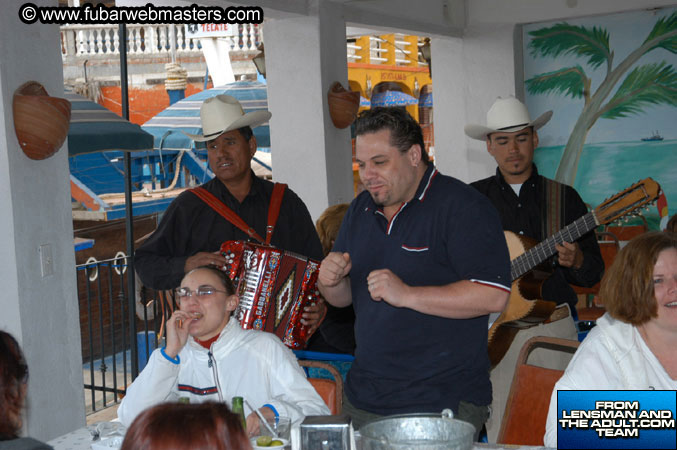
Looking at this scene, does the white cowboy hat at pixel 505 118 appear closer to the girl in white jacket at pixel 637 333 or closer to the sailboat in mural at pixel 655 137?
the girl in white jacket at pixel 637 333

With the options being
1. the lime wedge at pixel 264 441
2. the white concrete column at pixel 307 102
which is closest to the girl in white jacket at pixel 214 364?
the lime wedge at pixel 264 441

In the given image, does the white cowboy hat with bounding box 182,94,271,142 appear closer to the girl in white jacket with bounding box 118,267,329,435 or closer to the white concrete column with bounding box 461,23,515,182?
the girl in white jacket with bounding box 118,267,329,435

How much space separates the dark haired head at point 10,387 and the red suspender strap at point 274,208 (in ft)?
6.52

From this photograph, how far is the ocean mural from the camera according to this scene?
25.4ft

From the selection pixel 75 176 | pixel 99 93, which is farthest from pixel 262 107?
pixel 99 93

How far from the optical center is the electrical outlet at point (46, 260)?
376 cm

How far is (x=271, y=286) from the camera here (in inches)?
139

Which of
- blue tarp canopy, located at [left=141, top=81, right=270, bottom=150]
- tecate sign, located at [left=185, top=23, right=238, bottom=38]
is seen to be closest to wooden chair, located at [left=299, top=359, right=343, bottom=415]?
blue tarp canopy, located at [left=141, top=81, right=270, bottom=150]

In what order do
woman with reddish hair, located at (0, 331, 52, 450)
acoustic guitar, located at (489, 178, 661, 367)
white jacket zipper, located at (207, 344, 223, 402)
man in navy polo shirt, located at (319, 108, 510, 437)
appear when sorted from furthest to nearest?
acoustic guitar, located at (489, 178, 661, 367) → white jacket zipper, located at (207, 344, 223, 402) → man in navy polo shirt, located at (319, 108, 510, 437) → woman with reddish hair, located at (0, 331, 52, 450)

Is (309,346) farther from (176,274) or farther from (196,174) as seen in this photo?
(196,174)

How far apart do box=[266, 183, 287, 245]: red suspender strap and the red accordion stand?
0.23 m

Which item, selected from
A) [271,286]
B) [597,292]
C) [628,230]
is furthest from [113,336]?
[628,230]

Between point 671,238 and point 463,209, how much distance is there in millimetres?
634

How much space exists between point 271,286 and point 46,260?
3.65 feet
